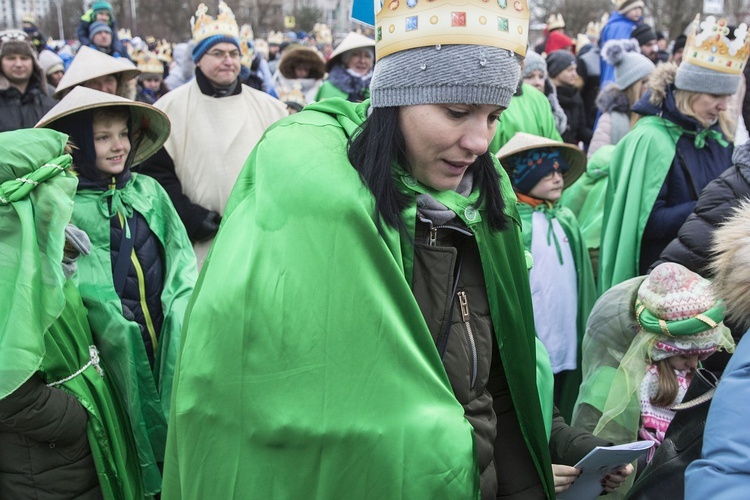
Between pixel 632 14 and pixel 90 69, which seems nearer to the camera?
pixel 90 69

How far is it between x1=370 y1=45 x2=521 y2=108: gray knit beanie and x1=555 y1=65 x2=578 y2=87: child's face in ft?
26.3

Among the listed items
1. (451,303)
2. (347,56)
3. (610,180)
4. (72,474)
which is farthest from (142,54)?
(451,303)

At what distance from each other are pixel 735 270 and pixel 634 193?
308cm

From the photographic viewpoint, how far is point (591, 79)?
35.9 feet

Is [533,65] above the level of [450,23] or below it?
below

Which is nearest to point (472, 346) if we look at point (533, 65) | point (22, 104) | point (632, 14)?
point (533, 65)

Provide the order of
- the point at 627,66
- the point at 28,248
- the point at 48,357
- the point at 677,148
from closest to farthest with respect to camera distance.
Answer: the point at 28,248 → the point at 48,357 → the point at 677,148 → the point at 627,66

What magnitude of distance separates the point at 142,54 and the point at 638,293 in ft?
36.8

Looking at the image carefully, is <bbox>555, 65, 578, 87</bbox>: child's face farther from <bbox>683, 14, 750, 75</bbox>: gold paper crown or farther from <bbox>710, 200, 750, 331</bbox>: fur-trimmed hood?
<bbox>710, 200, 750, 331</bbox>: fur-trimmed hood

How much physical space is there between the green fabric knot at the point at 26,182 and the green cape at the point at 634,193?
3.16 m

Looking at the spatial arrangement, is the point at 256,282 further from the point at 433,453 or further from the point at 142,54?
the point at 142,54

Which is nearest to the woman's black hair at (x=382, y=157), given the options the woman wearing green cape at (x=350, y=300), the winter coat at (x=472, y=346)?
the woman wearing green cape at (x=350, y=300)

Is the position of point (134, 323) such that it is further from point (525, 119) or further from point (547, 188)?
point (525, 119)

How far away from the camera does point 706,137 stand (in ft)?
16.1
